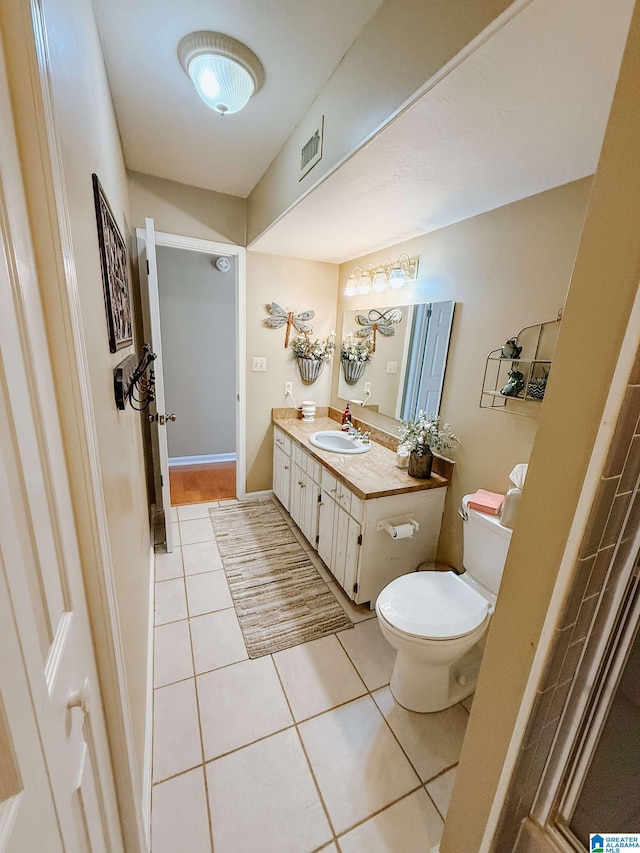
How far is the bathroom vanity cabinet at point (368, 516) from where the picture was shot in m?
1.74

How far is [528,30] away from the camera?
0.70 meters

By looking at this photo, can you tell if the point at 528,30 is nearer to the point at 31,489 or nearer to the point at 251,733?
the point at 31,489

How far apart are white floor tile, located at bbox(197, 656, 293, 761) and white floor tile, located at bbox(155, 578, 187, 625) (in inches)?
16.6

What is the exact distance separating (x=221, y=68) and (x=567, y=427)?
1.65 m

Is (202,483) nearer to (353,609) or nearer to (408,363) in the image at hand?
(353,609)

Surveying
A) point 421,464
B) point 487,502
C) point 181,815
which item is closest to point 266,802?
point 181,815

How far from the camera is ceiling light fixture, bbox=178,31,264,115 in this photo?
1153 millimetres

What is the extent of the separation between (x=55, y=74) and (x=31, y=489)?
75 centimetres

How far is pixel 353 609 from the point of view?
1.93m

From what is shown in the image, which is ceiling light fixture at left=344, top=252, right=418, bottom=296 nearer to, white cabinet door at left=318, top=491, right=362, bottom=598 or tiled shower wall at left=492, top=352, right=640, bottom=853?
white cabinet door at left=318, top=491, right=362, bottom=598

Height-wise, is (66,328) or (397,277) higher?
(397,277)

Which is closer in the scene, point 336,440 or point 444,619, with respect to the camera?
point 444,619

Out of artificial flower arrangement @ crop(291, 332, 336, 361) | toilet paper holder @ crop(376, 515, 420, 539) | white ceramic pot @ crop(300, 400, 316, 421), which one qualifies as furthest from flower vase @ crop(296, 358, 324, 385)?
toilet paper holder @ crop(376, 515, 420, 539)

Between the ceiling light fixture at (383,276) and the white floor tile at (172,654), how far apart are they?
2.34 m
